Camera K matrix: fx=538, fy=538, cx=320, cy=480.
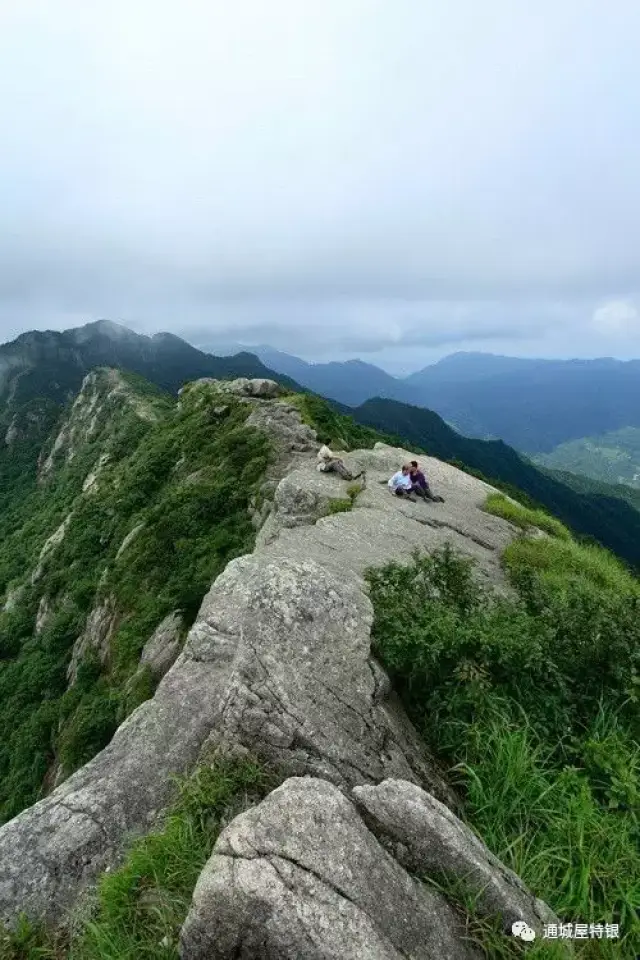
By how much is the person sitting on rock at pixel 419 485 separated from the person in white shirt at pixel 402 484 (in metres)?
0.15

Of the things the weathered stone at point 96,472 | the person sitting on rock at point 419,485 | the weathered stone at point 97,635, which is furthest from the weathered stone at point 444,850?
the weathered stone at point 96,472

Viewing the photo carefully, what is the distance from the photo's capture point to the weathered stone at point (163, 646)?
49.9 feet

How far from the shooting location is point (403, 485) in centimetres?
1973

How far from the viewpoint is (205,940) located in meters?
4.30

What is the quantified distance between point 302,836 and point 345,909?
0.62 metres

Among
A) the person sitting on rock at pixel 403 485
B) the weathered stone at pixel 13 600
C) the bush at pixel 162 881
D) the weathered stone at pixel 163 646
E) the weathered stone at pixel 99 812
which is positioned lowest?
the weathered stone at pixel 13 600

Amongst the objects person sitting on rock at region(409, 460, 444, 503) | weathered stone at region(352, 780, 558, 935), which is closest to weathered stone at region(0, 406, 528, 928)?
weathered stone at region(352, 780, 558, 935)

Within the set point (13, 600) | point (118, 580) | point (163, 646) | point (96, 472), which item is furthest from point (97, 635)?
point (96, 472)

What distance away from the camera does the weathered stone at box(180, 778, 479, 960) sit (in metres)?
4.25

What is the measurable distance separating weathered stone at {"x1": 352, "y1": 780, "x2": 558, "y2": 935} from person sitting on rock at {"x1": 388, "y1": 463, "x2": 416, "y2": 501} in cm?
1459

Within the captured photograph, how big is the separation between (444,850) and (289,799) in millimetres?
1522

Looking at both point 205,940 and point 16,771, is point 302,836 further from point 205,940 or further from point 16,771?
point 16,771

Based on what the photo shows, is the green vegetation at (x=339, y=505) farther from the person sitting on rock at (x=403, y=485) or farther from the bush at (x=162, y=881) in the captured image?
the bush at (x=162, y=881)

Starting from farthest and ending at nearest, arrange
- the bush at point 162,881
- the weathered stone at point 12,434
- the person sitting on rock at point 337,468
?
the weathered stone at point 12,434 → the person sitting on rock at point 337,468 → the bush at point 162,881
